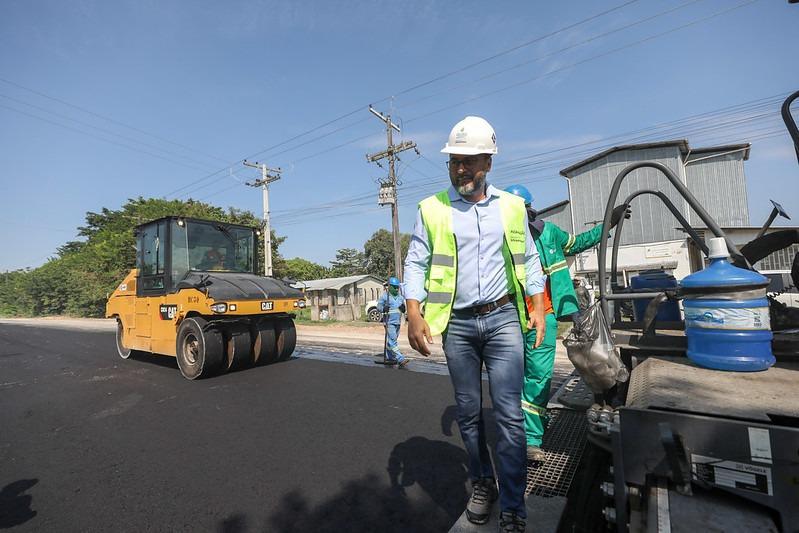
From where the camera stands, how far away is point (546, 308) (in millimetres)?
2930

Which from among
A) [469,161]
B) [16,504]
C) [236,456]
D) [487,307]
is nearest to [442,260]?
[487,307]

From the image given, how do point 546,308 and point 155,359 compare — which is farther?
point 155,359

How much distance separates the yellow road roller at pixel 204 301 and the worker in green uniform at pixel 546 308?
192 inches

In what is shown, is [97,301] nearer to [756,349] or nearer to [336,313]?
[336,313]

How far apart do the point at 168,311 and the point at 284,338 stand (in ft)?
6.62

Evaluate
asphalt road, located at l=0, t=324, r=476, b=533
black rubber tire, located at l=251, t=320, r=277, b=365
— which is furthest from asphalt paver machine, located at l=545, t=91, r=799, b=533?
black rubber tire, located at l=251, t=320, r=277, b=365

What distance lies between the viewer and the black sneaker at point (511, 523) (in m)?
1.91

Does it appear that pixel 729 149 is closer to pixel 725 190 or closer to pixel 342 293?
pixel 725 190

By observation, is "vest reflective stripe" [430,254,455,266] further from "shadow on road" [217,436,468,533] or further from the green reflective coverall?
"shadow on road" [217,436,468,533]

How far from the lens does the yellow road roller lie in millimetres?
6385

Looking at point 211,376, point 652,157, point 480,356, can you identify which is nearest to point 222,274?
point 211,376

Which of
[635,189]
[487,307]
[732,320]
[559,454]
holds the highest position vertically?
[635,189]

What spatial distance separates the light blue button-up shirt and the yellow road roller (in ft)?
15.8

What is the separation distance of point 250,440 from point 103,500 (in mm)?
1157
